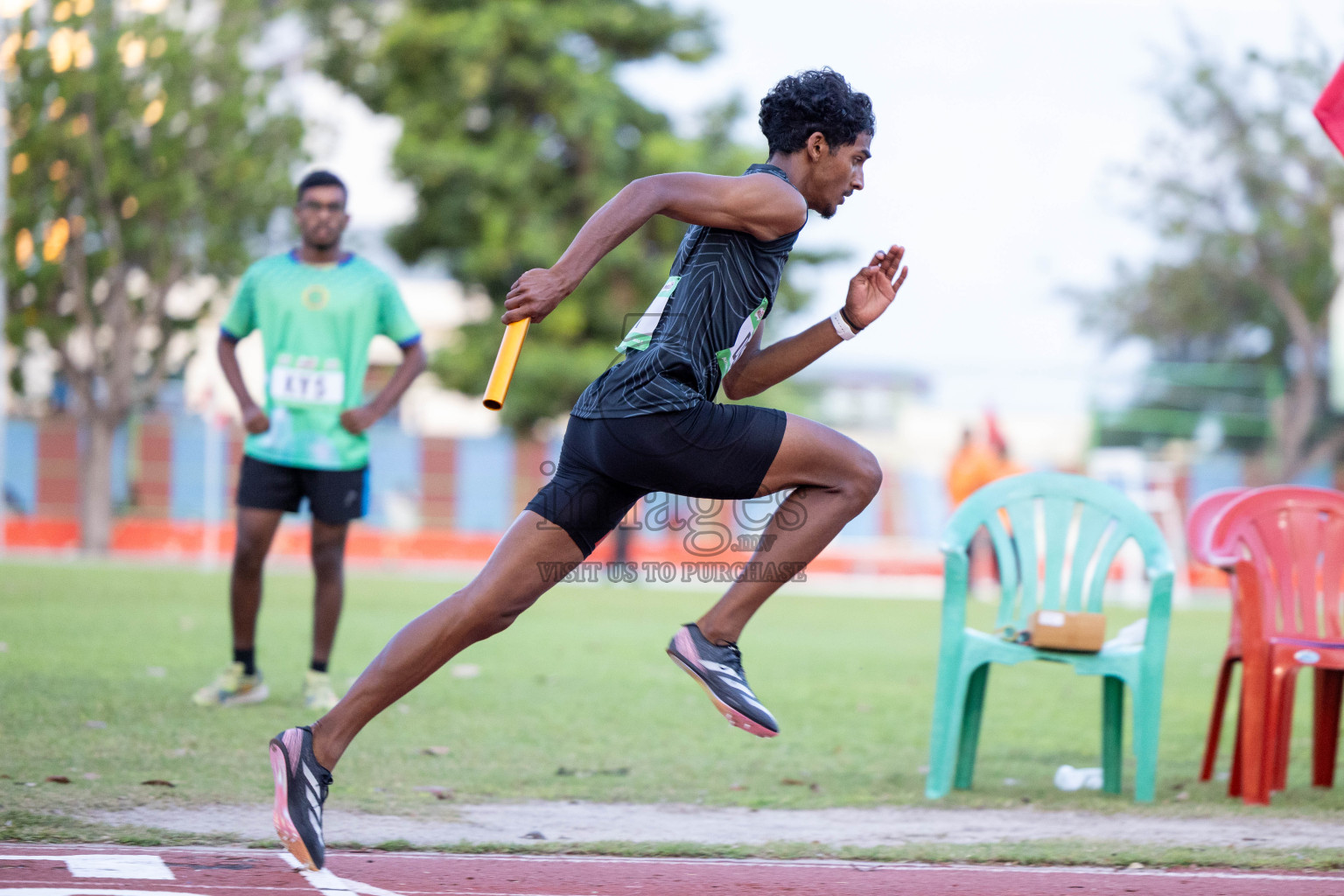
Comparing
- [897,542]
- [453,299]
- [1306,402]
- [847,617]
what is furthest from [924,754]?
[453,299]

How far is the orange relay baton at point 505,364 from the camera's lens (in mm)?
3723

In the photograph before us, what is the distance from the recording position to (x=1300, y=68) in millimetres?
33062

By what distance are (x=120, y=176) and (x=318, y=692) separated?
20691 mm

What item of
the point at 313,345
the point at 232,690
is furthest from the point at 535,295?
the point at 232,690

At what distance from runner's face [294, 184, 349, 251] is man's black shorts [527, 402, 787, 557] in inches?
134

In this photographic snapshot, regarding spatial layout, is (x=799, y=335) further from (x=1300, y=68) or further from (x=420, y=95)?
(x=1300, y=68)

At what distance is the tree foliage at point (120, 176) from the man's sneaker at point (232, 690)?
20.1 metres

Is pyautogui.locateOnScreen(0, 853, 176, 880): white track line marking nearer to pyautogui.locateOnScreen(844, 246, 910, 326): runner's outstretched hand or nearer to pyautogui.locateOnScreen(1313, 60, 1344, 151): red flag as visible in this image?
pyautogui.locateOnScreen(844, 246, 910, 326): runner's outstretched hand

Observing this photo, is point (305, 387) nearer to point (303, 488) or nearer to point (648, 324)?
point (303, 488)

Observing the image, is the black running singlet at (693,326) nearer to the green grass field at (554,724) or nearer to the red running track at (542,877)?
the red running track at (542,877)

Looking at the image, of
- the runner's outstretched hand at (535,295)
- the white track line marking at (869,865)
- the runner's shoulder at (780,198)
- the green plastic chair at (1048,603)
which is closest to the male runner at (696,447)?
the runner's shoulder at (780,198)

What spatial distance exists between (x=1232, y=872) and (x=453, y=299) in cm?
4255

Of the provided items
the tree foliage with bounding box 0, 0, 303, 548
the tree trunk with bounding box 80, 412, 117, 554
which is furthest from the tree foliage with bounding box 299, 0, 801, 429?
the tree trunk with bounding box 80, 412, 117, 554

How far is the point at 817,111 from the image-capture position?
13.4 feet
